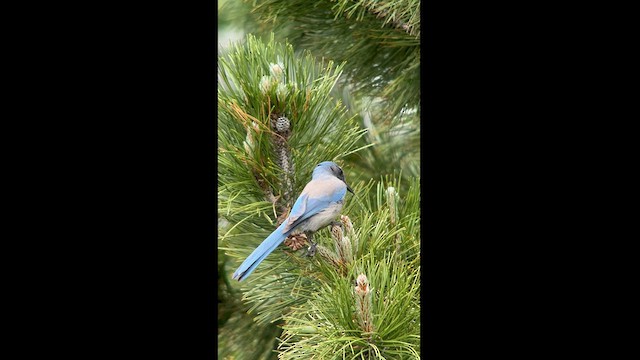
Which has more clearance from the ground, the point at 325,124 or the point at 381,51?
the point at 381,51

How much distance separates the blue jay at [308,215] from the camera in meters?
0.92

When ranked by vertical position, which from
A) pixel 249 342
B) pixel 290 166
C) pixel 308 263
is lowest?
pixel 249 342

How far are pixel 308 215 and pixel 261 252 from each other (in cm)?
6

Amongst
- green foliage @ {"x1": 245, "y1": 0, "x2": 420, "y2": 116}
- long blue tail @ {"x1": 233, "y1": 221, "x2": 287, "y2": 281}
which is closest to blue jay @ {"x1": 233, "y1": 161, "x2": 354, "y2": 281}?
long blue tail @ {"x1": 233, "y1": 221, "x2": 287, "y2": 281}

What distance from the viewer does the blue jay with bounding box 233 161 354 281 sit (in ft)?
3.01

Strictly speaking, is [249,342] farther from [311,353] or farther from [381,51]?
[381,51]

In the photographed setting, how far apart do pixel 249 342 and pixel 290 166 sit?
1.18 ft

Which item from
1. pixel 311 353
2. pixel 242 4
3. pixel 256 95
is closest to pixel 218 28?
pixel 256 95

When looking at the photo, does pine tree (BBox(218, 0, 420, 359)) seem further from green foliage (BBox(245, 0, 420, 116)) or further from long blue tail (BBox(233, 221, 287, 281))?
green foliage (BBox(245, 0, 420, 116))

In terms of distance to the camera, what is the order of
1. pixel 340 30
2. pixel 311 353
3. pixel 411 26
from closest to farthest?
pixel 311 353 < pixel 411 26 < pixel 340 30

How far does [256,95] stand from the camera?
95 centimetres

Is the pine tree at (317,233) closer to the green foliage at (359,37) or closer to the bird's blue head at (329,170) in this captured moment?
the bird's blue head at (329,170)

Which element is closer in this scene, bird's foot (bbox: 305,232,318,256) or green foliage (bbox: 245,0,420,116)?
bird's foot (bbox: 305,232,318,256)

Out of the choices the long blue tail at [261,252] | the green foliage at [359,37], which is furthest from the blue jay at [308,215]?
the green foliage at [359,37]
